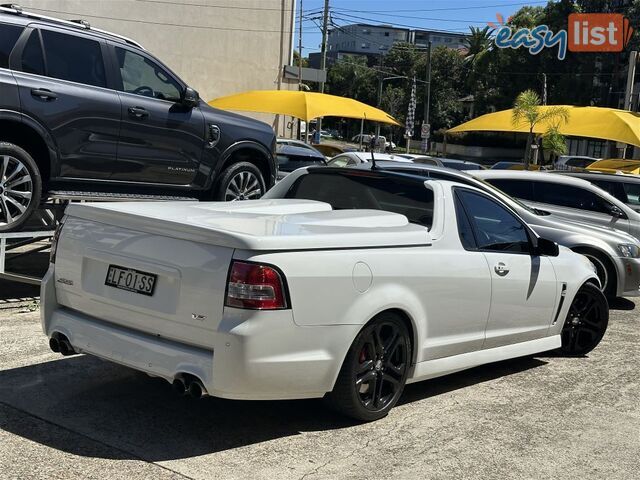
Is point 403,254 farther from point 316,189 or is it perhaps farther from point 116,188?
point 116,188

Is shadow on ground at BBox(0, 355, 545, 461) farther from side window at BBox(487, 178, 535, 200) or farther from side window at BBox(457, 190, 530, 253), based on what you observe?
side window at BBox(487, 178, 535, 200)

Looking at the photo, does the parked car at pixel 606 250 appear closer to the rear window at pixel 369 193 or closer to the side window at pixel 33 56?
the rear window at pixel 369 193

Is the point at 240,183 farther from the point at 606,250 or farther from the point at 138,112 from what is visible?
the point at 606,250

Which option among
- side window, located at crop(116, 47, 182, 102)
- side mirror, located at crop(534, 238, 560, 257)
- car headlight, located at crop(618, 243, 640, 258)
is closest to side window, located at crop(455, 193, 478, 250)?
side mirror, located at crop(534, 238, 560, 257)

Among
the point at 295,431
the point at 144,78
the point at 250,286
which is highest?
the point at 144,78

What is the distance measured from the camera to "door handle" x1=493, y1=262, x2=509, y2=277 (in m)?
5.69

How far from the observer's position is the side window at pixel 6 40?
6.98 metres

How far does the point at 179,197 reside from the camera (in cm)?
845

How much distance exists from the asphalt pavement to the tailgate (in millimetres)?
655

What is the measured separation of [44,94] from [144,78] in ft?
4.14

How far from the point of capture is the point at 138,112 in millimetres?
7824

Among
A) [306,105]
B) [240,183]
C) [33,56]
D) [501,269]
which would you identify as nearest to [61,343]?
[501,269]

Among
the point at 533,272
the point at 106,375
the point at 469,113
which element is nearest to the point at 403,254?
the point at 533,272

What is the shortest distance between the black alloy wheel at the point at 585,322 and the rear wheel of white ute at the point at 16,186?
500 cm
